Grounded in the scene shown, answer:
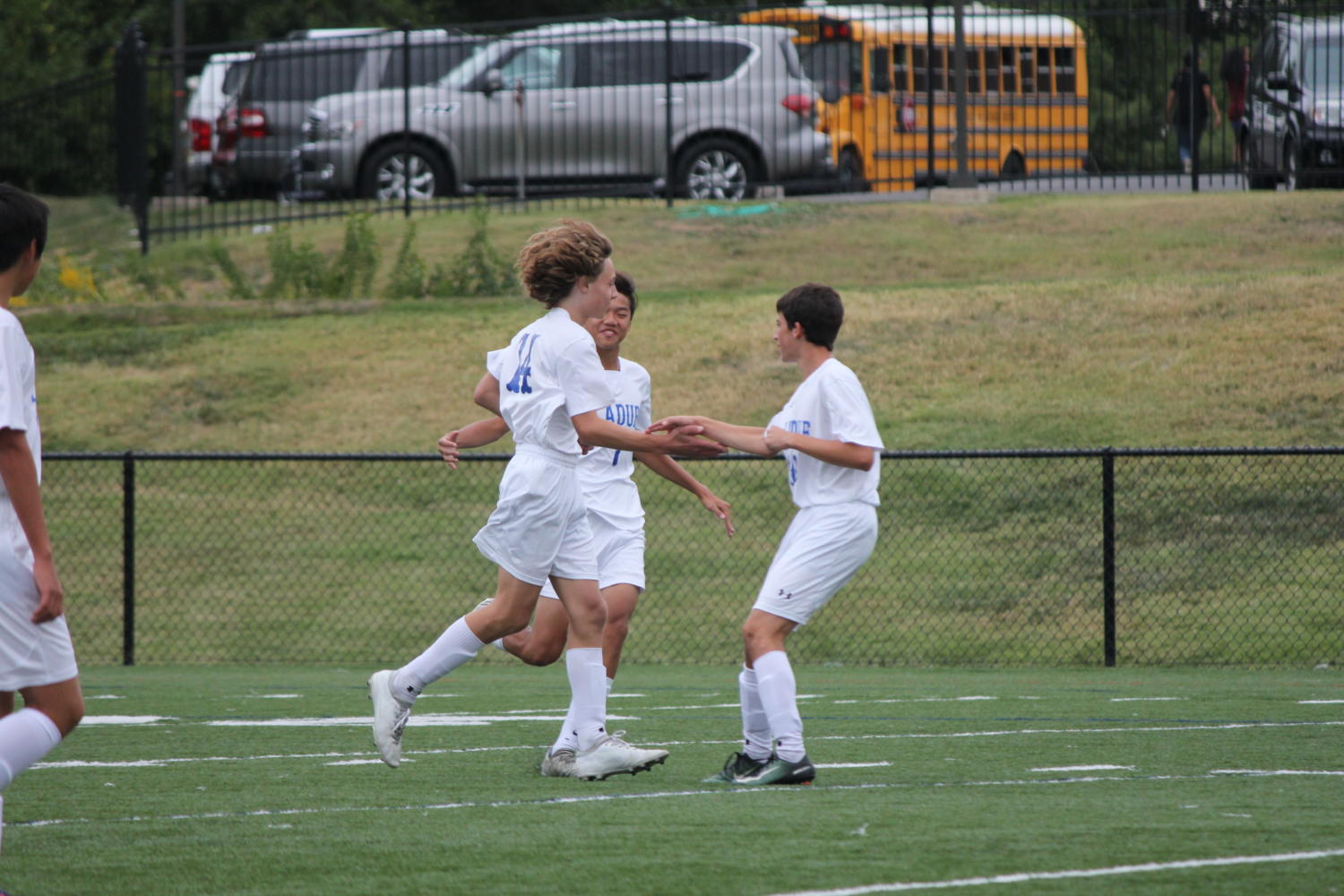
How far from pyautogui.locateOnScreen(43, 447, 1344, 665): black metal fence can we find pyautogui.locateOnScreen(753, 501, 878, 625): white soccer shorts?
495cm

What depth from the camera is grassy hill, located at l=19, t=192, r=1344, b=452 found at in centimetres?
1388

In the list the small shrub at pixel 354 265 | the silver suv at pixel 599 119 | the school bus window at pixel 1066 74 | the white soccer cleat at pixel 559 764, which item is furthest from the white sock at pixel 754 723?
the school bus window at pixel 1066 74

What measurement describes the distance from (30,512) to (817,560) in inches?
100

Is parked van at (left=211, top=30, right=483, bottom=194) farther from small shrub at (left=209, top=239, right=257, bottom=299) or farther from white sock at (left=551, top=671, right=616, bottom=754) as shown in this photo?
white sock at (left=551, top=671, right=616, bottom=754)

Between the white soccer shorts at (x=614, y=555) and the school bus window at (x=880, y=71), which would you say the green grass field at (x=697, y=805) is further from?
the school bus window at (x=880, y=71)

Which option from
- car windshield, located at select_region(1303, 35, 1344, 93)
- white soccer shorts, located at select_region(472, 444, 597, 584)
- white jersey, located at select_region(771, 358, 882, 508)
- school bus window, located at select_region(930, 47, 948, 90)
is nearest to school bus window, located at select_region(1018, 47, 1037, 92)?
school bus window, located at select_region(930, 47, 948, 90)

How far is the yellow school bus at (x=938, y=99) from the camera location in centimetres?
1964

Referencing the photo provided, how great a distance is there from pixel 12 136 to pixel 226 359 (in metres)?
10.9

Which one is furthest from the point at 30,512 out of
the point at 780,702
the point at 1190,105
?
the point at 1190,105

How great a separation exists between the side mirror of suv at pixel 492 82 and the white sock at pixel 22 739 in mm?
15709

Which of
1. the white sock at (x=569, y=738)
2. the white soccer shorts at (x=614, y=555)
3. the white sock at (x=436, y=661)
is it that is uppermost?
the white soccer shorts at (x=614, y=555)

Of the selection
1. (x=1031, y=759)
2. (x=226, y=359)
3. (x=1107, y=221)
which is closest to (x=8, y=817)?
(x=1031, y=759)

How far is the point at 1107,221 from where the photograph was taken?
60.0 ft

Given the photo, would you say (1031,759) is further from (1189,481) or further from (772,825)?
(1189,481)
